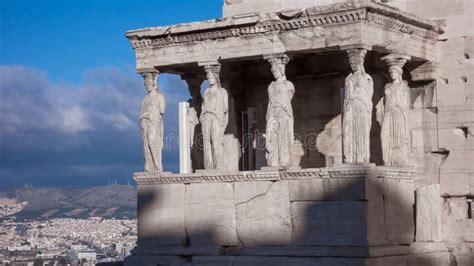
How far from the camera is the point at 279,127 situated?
2023 centimetres

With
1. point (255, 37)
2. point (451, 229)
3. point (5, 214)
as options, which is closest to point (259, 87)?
point (255, 37)

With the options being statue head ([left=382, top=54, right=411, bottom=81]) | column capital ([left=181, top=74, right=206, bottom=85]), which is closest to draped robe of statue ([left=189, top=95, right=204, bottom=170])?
column capital ([left=181, top=74, right=206, bottom=85])

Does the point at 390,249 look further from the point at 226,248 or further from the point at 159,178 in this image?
the point at 159,178

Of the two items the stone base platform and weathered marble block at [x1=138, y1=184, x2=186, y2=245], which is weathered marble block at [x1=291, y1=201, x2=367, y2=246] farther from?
weathered marble block at [x1=138, y1=184, x2=186, y2=245]

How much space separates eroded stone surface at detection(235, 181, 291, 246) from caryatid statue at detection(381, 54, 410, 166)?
1.71 metres

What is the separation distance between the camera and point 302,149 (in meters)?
22.2

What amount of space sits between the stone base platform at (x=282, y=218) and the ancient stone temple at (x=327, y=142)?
2 cm

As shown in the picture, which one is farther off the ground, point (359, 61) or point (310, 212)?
point (359, 61)

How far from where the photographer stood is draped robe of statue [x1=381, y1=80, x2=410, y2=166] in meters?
20.4

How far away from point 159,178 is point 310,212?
112 inches

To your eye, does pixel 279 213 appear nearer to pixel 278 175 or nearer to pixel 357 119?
pixel 278 175


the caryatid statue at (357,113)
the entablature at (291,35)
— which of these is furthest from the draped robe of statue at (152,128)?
the caryatid statue at (357,113)

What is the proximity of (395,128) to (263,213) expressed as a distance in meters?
2.39

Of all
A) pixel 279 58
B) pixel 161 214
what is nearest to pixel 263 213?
pixel 161 214
